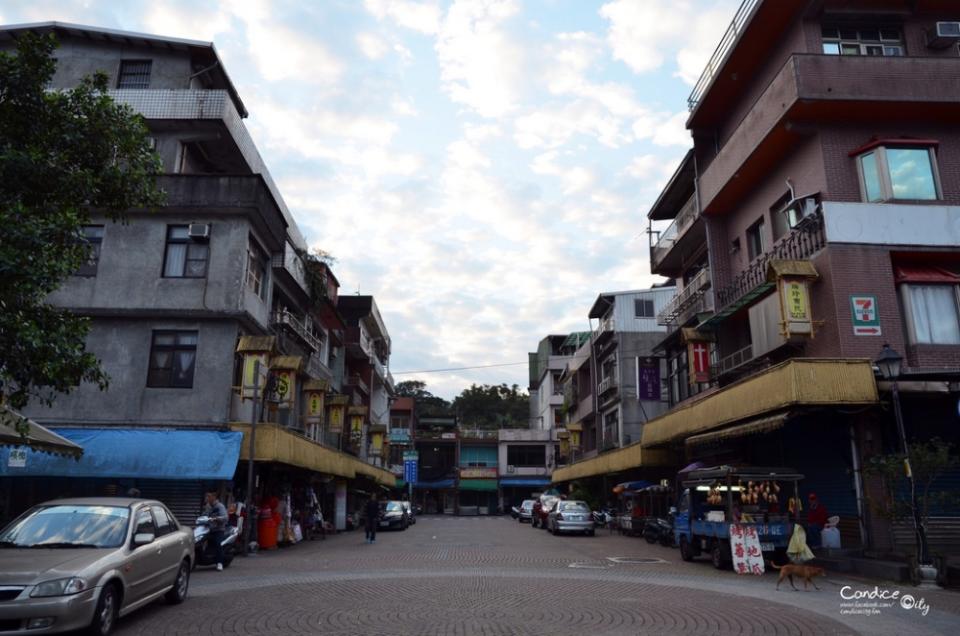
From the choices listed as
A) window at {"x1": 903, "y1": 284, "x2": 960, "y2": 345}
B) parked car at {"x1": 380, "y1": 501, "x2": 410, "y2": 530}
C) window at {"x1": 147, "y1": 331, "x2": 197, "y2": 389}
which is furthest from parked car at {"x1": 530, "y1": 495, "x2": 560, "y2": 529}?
window at {"x1": 903, "y1": 284, "x2": 960, "y2": 345}

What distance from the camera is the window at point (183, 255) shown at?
2183cm

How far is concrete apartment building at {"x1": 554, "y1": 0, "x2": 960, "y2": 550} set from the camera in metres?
15.1

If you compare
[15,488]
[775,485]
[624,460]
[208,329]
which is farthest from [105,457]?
[624,460]

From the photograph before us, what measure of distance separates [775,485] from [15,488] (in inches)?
802

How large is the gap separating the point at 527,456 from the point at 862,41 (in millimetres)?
53114

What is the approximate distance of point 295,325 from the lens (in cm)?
2722

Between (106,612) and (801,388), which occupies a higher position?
(801,388)

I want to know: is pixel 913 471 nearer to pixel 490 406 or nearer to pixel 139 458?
pixel 139 458

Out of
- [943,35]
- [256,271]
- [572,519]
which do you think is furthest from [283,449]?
[943,35]

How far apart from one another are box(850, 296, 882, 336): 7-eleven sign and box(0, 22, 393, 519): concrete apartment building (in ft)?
51.0

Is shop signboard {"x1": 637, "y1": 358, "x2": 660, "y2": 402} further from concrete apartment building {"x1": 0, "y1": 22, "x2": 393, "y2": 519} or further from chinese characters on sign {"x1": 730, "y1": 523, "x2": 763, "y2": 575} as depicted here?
chinese characters on sign {"x1": 730, "y1": 523, "x2": 763, "y2": 575}

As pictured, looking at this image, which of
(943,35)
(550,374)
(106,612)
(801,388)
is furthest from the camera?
(550,374)

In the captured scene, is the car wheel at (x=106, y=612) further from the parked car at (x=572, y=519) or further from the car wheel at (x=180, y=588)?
the parked car at (x=572, y=519)

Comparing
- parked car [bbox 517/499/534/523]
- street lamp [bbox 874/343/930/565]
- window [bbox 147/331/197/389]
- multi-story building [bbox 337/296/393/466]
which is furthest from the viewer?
parked car [bbox 517/499/534/523]
